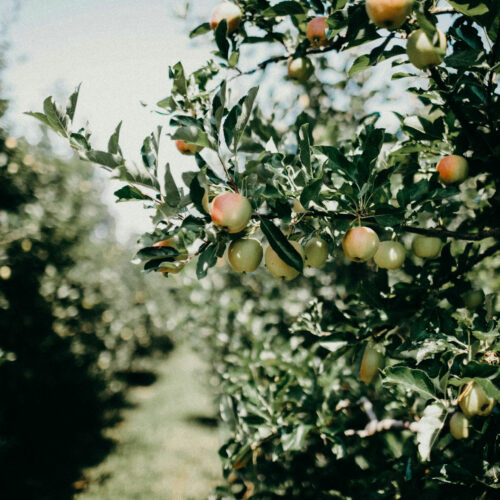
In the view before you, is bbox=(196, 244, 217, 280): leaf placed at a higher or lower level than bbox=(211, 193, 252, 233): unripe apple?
lower

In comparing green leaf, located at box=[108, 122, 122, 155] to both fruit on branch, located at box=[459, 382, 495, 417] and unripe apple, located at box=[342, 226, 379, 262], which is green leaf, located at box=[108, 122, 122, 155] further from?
fruit on branch, located at box=[459, 382, 495, 417]

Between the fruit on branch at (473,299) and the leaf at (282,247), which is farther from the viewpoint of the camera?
the fruit on branch at (473,299)

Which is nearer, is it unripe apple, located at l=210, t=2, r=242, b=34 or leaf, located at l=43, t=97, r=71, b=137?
leaf, located at l=43, t=97, r=71, b=137

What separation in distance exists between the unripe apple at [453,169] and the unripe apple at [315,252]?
0.54 meters

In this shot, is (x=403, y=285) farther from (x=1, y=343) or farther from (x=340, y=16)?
(x=1, y=343)

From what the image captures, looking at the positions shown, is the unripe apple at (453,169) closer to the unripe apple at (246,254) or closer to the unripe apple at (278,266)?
the unripe apple at (278,266)

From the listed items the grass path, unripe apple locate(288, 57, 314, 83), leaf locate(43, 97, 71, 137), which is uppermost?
leaf locate(43, 97, 71, 137)

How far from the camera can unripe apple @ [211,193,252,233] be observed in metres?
1.03

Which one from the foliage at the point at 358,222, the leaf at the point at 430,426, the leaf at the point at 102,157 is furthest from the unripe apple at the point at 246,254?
the leaf at the point at 430,426

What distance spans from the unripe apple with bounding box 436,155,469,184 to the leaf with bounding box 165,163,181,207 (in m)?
1.00

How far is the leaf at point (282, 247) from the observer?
1067 millimetres

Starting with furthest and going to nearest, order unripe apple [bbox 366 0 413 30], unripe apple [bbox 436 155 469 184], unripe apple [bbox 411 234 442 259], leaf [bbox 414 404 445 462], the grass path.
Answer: the grass path
unripe apple [bbox 411 234 442 259]
unripe apple [bbox 436 155 469 184]
leaf [bbox 414 404 445 462]
unripe apple [bbox 366 0 413 30]

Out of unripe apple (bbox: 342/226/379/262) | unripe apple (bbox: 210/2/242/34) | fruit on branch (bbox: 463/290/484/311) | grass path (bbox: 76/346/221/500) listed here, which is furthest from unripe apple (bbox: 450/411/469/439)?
grass path (bbox: 76/346/221/500)

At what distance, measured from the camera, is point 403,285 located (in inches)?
58.2
